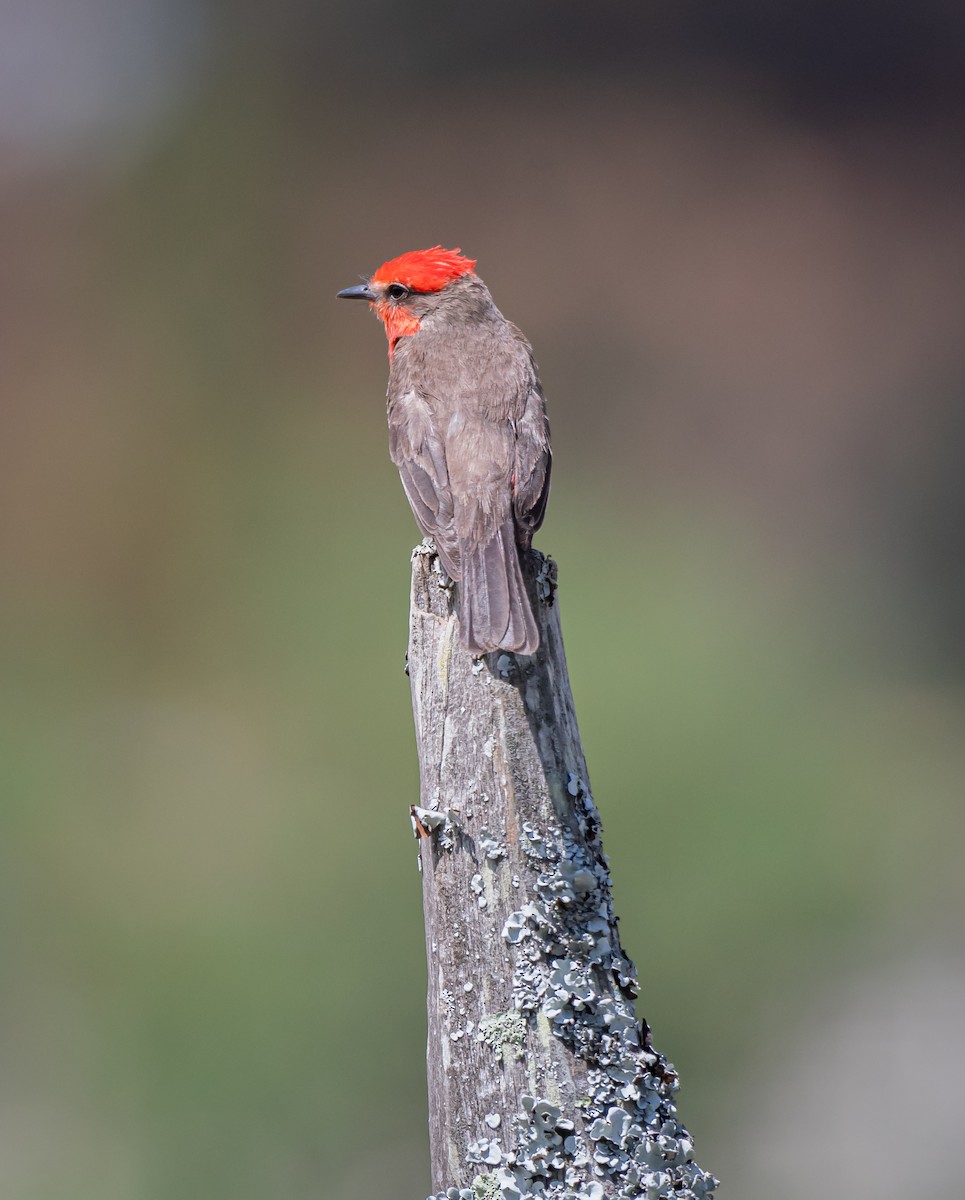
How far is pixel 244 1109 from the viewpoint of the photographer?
5176 millimetres

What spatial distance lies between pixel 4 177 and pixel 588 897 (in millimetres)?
7988

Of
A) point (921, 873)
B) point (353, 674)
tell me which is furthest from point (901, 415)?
point (353, 674)

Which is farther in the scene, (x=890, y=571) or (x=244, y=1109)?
(x=890, y=571)

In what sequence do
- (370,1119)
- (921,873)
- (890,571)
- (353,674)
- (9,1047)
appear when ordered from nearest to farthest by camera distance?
1. (370,1119)
2. (9,1047)
3. (921,873)
4. (353,674)
5. (890,571)

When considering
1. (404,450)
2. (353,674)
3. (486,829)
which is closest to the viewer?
(486,829)

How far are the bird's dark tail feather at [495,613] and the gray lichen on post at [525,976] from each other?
0.13 ft

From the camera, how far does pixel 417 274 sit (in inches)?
190

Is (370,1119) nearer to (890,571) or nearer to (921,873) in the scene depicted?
(921,873)

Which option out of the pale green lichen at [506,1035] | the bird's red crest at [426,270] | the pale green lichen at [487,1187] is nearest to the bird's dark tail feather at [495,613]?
the pale green lichen at [506,1035]

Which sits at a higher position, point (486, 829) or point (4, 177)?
point (4, 177)

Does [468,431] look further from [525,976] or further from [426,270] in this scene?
[525,976]

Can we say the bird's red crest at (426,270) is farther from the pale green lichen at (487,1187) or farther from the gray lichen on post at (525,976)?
the pale green lichen at (487,1187)

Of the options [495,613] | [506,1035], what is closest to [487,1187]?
[506,1035]

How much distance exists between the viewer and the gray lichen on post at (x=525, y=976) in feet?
7.46
